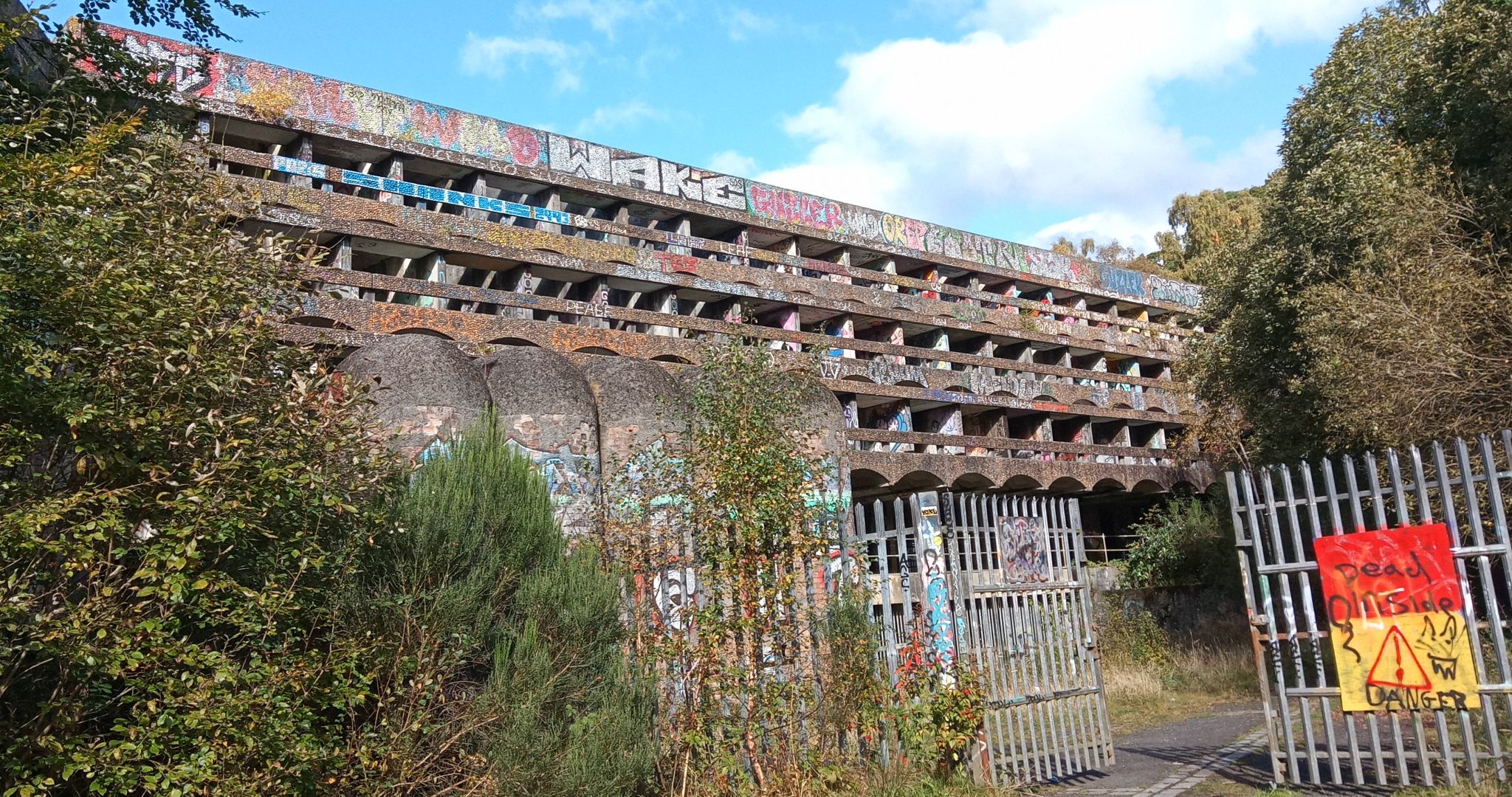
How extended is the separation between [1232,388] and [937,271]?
24.6 metres

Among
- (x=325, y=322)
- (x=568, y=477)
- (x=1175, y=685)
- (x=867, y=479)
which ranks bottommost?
(x=1175, y=685)

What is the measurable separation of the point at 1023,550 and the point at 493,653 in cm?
412

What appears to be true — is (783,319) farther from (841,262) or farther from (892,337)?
(892,337)

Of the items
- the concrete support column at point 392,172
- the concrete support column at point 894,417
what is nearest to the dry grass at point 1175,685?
the concrete support column at point 894,417

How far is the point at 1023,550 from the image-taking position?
353 inches

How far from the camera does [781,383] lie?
11.6 metres

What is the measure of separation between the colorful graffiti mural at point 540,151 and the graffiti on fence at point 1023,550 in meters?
17.6

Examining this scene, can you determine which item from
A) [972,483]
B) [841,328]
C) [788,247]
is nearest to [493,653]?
[972,483]

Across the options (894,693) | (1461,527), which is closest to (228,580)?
(894,693)

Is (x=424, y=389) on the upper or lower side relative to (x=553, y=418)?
upper

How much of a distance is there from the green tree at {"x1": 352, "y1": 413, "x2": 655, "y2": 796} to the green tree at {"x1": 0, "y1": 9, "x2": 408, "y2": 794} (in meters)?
0.51

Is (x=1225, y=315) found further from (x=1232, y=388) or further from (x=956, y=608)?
(x=956, y=608)

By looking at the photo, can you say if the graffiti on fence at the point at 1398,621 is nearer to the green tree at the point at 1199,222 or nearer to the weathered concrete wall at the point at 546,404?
the weathered concrete wall at the point at 546,404

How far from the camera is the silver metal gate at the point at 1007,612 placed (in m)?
8.20
